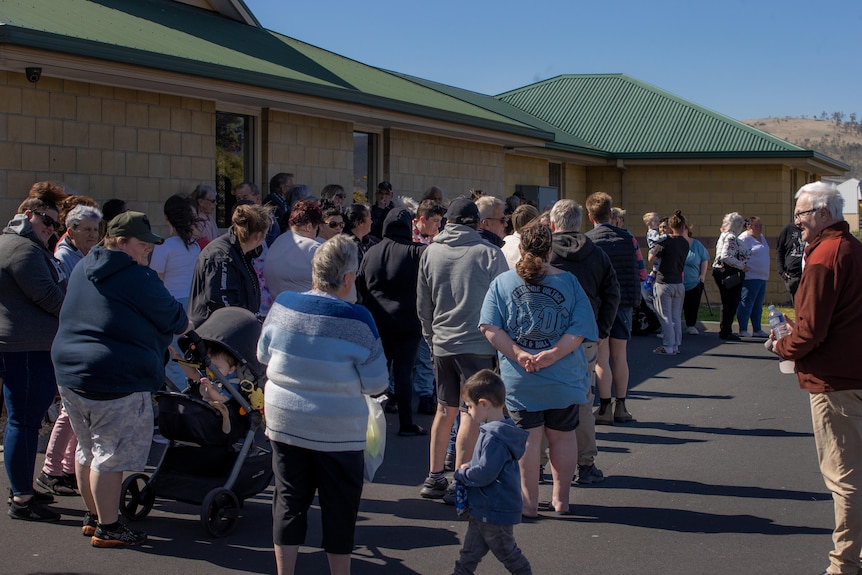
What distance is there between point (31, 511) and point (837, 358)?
4977 millimetres

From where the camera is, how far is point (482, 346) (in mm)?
6902

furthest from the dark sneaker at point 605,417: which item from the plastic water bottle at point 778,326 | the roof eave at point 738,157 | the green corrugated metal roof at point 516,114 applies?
the roof eave at point 738,157

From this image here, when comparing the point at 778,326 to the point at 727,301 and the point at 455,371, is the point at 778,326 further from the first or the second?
the point at 727,301

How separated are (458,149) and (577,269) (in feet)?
33.6

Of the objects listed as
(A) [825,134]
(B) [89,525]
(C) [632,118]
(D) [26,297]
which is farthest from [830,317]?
(A) [825,134]

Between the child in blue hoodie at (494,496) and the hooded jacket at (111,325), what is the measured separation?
1.96 metres

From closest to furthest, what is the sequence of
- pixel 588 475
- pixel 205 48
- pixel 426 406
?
pixel 588 475
pixel 426 406
pixel 205 48

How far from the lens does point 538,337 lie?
20.4 feet

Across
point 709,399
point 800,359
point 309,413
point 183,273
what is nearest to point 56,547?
point 309,413

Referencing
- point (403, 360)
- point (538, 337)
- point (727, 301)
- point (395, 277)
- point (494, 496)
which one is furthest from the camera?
point (727, 301)

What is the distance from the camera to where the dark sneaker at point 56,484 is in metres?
6.89

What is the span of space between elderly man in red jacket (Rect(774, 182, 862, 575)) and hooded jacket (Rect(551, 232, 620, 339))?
230cm

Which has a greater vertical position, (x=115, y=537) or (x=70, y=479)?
(x=70, y=479)

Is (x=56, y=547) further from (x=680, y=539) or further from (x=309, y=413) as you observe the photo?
(x=680, y=539)
